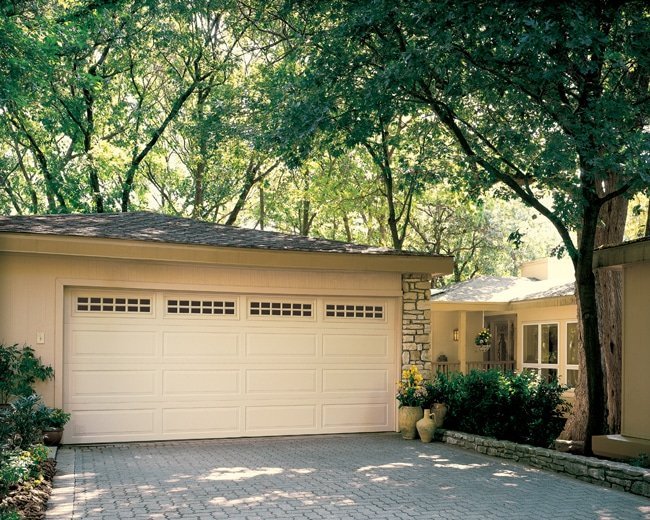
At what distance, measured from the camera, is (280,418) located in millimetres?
12641

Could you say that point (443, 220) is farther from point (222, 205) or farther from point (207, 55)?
point (207, 55)

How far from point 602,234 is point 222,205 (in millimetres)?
15825

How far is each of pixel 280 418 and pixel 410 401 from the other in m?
2.14

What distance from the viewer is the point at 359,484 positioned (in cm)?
858

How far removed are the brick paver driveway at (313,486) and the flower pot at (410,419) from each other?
97 centimetres

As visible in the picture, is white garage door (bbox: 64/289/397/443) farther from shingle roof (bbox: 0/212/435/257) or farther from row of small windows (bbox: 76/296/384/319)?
shingle roof (bbox: 0/212/435/257)

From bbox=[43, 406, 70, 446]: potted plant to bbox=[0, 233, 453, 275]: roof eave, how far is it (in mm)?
2271

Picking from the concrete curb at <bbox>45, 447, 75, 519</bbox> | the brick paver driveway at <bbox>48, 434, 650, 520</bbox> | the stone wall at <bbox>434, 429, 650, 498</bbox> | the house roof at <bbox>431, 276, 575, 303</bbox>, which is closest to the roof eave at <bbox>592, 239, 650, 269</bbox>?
the stone wall at <bbox>434, 429, 650, 498</bbox>

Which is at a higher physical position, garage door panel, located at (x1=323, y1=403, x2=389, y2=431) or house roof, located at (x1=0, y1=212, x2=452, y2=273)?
house roof, located at (x1=0, y1=212, x2=452, y2=273)

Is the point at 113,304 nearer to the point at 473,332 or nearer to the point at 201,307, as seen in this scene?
the point at 201,307

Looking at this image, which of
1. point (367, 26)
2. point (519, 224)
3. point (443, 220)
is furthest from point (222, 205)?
point (367, 26)

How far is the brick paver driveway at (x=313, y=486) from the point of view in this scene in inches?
286

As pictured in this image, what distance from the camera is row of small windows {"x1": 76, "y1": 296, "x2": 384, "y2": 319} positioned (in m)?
11.7

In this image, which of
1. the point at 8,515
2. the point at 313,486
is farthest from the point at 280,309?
the point at 8,515
